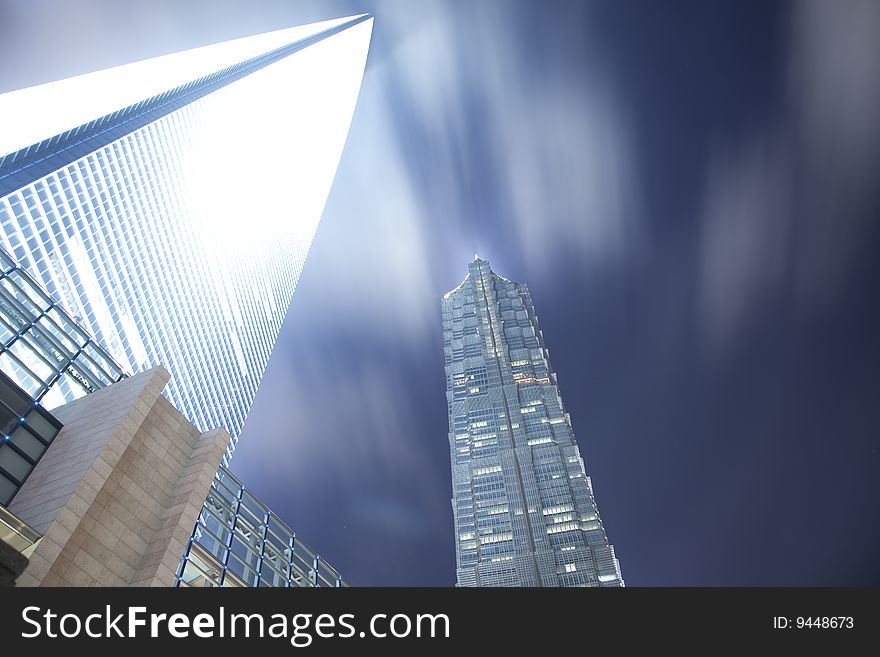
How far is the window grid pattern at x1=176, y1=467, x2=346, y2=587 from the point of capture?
34.2 metres

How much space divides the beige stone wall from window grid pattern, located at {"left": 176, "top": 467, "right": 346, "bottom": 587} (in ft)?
17.6

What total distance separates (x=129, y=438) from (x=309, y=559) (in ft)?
86.4

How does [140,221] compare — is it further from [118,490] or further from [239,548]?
[118,490]

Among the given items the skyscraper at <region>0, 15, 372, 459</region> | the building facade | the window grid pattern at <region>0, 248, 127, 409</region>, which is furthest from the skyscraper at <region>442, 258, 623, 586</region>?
the building facade

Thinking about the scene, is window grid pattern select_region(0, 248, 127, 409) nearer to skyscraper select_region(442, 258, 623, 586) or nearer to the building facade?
the building facade

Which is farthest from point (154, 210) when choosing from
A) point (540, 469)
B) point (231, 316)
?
point (540, 469)

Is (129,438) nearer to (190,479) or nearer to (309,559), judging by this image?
(190,479)

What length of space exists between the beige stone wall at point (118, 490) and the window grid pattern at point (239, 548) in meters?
5.38

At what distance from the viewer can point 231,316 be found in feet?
600

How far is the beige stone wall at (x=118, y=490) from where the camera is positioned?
23438 mm

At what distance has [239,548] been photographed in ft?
128

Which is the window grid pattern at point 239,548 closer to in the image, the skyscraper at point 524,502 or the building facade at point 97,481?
the building facade at point 97,481

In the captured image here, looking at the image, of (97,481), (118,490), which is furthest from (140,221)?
(97,481)

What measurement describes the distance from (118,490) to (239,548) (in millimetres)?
14007
